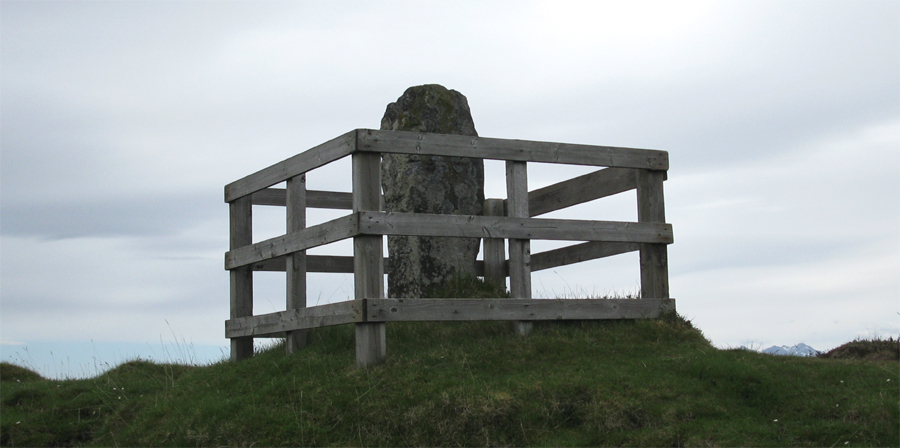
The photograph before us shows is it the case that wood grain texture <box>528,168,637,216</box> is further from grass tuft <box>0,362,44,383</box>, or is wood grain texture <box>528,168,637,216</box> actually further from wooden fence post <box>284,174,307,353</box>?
grass tuft <box>0,362,44,383</box>

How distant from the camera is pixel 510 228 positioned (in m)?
10.6

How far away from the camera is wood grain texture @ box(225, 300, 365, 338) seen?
9.86 meters

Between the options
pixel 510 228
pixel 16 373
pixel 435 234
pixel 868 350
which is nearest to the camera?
pixel 435 234

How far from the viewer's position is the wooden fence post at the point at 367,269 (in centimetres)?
977

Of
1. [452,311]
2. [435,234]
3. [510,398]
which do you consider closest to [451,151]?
[435,234]

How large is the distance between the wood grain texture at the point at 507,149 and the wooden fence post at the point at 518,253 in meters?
0.25

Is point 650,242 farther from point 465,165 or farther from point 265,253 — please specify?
point 265,253

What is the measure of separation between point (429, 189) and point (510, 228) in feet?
9.54

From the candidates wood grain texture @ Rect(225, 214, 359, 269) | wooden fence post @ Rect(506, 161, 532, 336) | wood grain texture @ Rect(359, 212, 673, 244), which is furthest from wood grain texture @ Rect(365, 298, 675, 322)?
wood grain texture @ Rect(225, 214, 359, 269)

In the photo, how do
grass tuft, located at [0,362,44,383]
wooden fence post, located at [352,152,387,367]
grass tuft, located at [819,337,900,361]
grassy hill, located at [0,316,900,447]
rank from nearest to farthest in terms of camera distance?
1. grassy hill, located at [0,316,900,447]
2. wooden fence post, located at [352,152,387,367]
3. grass tuft, located at [819,337,900,361]
4. grass tuft, located at [0,362,44,383]

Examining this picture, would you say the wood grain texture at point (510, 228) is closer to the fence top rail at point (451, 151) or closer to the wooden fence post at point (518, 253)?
the wooden fence post at point (518, 253)

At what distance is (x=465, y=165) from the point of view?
13.6 meters

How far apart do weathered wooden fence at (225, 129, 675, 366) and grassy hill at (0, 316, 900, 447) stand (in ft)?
1.28

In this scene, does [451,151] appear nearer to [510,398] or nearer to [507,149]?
[507,149]
